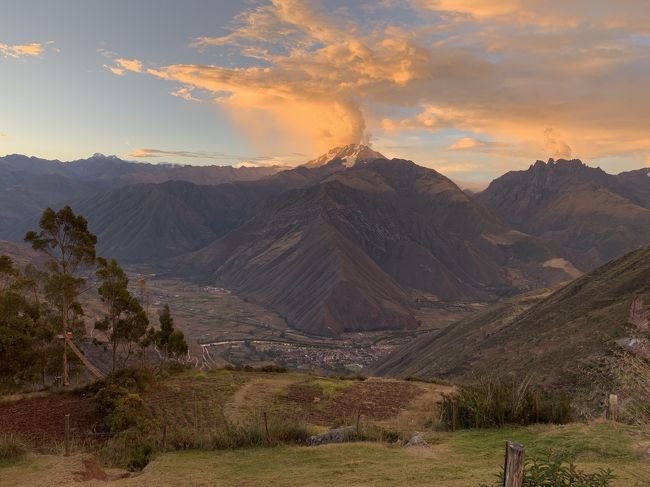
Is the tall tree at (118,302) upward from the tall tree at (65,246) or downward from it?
downward

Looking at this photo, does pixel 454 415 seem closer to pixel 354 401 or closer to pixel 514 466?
pixel 514 466

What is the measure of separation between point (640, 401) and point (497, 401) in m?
4.82

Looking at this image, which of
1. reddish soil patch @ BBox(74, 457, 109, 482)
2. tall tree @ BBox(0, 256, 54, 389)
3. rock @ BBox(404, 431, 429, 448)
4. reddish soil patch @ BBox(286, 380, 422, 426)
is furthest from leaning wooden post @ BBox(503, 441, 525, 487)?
tall tree @ BBox(0, 256, 54, 389)

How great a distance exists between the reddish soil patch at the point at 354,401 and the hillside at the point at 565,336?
52.1ft

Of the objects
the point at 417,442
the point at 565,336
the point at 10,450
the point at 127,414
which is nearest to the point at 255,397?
the point at 127,414

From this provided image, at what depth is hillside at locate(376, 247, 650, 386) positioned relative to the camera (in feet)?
172

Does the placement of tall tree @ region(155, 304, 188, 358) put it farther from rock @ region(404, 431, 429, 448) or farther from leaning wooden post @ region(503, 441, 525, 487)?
leaning wooden post @ region(503, 441, 525, 487)

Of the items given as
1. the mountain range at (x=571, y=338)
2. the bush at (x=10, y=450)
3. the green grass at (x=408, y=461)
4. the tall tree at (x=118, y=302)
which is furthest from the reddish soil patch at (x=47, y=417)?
the mountain range at (x=571, y=338)

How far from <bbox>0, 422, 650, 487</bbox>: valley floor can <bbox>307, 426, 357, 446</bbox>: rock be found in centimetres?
152

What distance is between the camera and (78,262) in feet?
149

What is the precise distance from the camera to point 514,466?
6.88 metres

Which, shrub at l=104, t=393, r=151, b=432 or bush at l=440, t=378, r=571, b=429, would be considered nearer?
bush at l=440, t=378, r=571, b=429

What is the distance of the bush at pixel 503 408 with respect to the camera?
698 inches

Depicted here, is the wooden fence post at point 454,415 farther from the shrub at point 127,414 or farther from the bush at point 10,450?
the shrub at point 127,414
